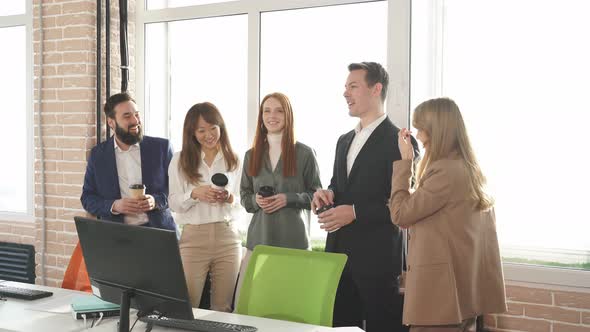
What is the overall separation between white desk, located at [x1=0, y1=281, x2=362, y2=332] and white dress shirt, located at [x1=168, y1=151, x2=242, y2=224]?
3.24 ft

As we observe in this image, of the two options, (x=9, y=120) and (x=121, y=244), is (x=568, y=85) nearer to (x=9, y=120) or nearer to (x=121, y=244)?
(x=121, y=244)

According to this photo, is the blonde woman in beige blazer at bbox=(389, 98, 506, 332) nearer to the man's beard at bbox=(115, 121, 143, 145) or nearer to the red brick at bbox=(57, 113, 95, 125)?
the man's beard at bbox=(115, 121, 143, 145)

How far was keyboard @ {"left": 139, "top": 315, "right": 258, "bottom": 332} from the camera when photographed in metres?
2.22

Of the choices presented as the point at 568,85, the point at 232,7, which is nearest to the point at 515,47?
the point at 568,85

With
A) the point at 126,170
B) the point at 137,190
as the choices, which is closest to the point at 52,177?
the point at 126,170

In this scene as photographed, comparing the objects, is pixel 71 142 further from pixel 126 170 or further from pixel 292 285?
pixel 292 285

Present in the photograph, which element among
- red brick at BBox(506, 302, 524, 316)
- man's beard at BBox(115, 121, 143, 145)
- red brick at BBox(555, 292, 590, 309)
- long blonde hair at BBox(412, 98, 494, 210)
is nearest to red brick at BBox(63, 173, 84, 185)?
man's beard at BBox(115, 121, 143, 145)

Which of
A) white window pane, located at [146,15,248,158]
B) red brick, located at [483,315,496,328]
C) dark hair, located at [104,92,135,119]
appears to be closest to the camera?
red brick, located at [483,315,496,328]

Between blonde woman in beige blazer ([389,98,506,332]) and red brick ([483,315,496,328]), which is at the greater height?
blonde woman in beige blazer ([389,98,506,332])

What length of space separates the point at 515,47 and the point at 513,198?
0.83 meters

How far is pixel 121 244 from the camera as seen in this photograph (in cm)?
214

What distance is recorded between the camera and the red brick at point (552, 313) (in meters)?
3.28

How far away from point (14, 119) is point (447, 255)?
4.00 metres

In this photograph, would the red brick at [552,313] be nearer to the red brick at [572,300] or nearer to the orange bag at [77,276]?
the red brick at [572,300]
